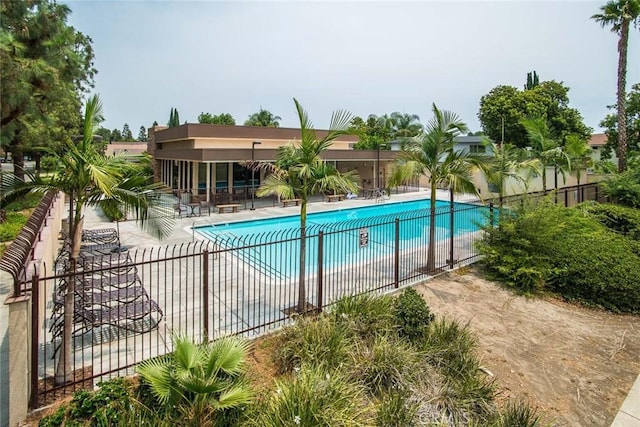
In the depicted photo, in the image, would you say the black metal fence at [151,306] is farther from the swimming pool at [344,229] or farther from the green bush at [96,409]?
the swimming pool at [344,229]

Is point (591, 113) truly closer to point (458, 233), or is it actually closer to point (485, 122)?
point (485, 122)

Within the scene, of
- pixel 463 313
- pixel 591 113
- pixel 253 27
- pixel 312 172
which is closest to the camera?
pixel 312 172

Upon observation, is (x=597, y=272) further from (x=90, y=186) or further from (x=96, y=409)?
(x=90, y=186)

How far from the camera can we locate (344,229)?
10922mm

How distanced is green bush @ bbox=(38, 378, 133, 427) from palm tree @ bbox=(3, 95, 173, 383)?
0.76 meters

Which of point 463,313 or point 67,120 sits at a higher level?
point 67,120

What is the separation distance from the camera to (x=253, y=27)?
13.4 m

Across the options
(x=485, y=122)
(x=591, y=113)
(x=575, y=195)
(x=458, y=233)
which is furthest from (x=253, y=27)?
(x=591, y=113)

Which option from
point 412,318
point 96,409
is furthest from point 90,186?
point 412,318

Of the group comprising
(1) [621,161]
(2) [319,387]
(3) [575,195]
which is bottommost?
(2) [319,387]

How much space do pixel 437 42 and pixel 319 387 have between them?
45.4 ft

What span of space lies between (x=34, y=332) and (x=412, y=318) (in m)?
5.05

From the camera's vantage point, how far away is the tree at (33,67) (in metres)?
12.8

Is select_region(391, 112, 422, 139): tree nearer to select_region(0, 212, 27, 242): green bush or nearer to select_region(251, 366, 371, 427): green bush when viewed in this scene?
select_region(0, 212, 27, 242): green bush
